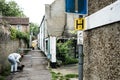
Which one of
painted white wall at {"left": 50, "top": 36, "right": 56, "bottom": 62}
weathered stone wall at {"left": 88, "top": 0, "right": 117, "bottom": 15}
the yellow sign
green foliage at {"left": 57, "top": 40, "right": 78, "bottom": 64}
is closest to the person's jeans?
painted white wall at {"left": 50, "top": 36, "right": 56, "bottom": 62}

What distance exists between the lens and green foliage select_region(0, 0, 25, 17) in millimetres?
67200

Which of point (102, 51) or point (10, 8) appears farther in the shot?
point (10, 8)

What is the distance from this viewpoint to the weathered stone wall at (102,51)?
5.01 meters

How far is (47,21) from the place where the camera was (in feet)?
88.2

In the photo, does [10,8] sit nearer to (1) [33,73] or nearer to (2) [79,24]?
(1) [33,73]

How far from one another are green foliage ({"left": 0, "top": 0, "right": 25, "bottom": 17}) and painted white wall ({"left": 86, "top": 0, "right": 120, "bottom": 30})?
6114 cm

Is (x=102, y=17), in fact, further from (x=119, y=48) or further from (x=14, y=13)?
(x=14, y=13)

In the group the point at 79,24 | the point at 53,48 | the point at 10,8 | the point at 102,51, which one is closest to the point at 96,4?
the point at 79,24

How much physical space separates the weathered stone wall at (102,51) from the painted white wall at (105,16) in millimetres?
98

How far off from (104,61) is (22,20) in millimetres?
60697

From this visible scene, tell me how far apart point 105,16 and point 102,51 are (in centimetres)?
81

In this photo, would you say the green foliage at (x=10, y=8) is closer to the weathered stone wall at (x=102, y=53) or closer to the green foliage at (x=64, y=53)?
the green foliage at (x=64, y=53)

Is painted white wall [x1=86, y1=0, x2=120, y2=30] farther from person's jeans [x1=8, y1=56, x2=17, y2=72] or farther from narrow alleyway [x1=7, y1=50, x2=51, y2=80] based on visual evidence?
person's jeans [x1=8, y1=56, x2=17, y2=72]

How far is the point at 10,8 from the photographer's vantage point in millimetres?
71000
